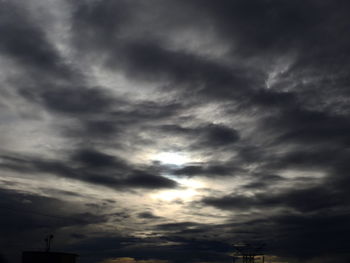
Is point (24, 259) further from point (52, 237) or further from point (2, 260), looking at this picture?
point (2, 260)

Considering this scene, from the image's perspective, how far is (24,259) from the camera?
117 metres

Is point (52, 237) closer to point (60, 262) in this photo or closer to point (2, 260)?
point (60, 262)

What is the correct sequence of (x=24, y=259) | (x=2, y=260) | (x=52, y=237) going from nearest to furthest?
(x=24, y=259), (x=52, y=237), (x=2, y=260)

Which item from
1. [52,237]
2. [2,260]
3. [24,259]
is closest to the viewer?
[24,259]

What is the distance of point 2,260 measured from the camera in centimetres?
16712

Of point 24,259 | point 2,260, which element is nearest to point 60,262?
point 24,259

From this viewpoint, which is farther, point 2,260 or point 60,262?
point 2,260

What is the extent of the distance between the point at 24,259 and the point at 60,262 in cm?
1028

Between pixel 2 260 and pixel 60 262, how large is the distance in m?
63.7

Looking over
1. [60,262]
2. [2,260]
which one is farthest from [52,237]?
[2,260]

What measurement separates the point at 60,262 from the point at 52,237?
1262 centimetres

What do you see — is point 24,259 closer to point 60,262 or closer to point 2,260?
point 60,262

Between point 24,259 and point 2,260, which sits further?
point 2,260

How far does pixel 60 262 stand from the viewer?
11825cm
